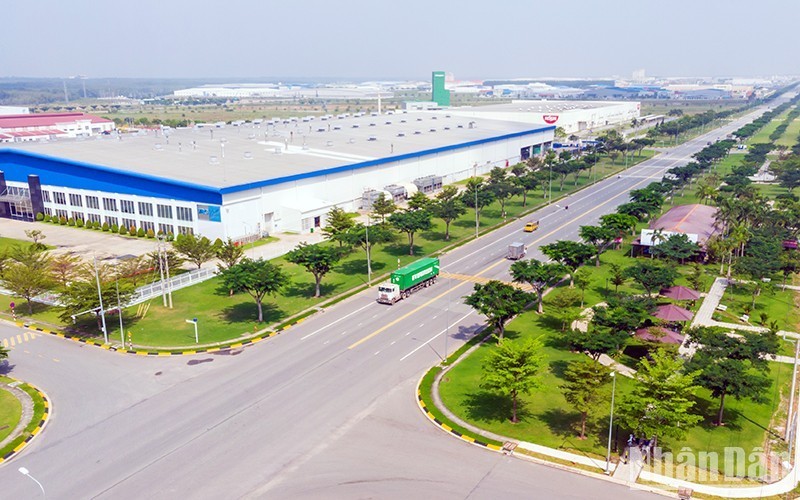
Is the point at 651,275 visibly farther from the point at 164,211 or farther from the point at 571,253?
the point at 164,211

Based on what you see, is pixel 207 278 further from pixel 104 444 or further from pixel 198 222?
pixel 104 444

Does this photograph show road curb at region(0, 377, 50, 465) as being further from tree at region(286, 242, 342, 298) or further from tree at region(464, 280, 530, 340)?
Result: tree at region(464, 280, 530, 340)

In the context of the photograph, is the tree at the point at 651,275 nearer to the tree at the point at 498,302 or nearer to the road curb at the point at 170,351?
the tree at the point at 498,302

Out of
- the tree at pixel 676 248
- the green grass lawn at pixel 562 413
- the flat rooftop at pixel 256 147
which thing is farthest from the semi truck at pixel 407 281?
the flat rooftop at pixel 256 147

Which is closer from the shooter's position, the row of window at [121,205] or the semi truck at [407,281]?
the semi truck at [407,281]

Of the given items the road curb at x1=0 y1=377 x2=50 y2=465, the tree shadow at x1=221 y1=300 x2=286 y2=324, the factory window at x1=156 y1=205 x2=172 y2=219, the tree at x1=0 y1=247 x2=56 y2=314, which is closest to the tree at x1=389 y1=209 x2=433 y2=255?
the tree shadow at x1=221 y1=300 x2=286 y2=324

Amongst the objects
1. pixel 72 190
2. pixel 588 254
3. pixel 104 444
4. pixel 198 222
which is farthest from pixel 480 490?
pixel 72 190

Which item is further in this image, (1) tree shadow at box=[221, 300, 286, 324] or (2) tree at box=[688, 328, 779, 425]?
(1) tree shadow at box=[221, 300, 286, 324]

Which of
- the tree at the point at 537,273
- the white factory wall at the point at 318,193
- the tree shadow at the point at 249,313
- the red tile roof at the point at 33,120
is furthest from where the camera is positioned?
the red tile roof at the point at 33,120
